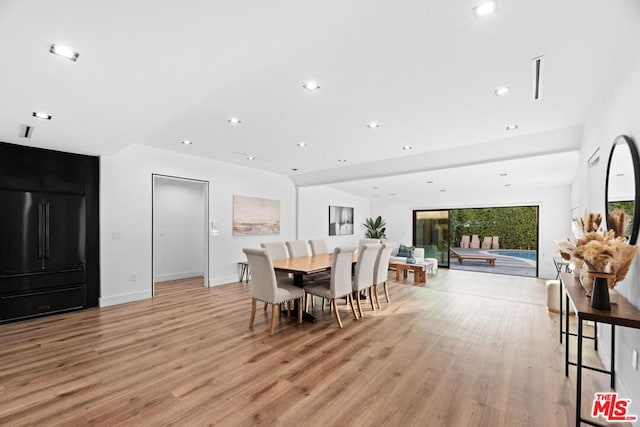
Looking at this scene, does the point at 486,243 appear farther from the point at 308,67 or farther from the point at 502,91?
the point at 308,67

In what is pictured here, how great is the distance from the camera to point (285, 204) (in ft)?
24.0

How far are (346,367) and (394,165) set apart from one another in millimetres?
3898

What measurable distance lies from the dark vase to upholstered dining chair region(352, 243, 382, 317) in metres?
2.36

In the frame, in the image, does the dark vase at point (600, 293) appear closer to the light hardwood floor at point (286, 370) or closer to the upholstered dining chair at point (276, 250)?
the light hardwood floor at point (286, 370)

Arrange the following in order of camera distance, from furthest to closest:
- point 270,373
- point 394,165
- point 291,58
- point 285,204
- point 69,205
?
point 285,204 < point 394,165 < point 69,205 < point 270,373 < point 291,58

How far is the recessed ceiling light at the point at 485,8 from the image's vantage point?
1.59 meters

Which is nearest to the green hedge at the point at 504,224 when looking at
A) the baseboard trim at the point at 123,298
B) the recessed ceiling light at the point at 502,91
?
the recessed ceiling light at the point at 502,91

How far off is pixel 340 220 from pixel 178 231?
4721 mm

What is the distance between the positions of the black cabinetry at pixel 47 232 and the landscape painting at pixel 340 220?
19.3 feet

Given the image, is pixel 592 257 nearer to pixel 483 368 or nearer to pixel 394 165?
pixel 483 368

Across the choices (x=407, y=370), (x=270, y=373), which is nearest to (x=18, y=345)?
(x=270, y=373)

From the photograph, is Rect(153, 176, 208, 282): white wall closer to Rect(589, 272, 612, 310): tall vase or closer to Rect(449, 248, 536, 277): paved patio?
Rect(589, 272, 612, 310): tall vase

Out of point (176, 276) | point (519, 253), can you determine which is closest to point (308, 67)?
point (176, 276)

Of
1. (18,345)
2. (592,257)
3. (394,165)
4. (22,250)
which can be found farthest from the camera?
(394,165)
